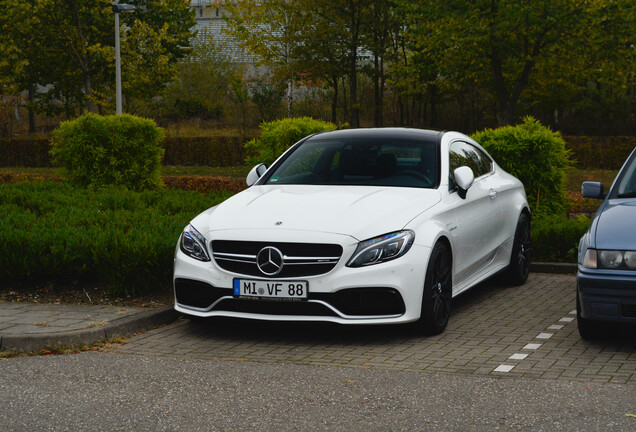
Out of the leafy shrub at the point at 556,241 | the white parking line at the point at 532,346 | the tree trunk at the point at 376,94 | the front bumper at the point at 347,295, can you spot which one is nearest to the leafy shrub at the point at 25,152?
the tree trunk at the point at 376,94

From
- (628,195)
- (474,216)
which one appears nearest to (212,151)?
(474,216)

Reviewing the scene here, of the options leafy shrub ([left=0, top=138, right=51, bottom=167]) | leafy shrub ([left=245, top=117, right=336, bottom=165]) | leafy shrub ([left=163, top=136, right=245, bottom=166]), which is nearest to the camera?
leafy shrub ([left=245, top=117, right=336, bottom=165])

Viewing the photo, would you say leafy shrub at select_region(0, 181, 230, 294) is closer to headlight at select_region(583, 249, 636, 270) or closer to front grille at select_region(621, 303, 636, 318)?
A: headlight at select_region(583, 249, 636, 270)

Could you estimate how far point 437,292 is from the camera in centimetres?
721

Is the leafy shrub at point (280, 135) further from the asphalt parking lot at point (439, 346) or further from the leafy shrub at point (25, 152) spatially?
the leafy shrub at point (25, 152)

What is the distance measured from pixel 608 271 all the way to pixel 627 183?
1357 mm

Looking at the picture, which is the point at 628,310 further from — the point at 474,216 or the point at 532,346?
the point at 474,216

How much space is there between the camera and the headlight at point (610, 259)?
20.9 feet

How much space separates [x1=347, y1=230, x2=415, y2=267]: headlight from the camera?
6742 mm

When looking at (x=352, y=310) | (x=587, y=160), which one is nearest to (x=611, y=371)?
(x=352, y=310)

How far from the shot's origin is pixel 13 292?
8492 millimetres

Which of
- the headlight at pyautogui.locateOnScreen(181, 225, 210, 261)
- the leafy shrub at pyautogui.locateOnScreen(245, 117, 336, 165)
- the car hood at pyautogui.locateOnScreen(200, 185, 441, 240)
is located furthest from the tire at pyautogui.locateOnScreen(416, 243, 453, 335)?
the leafy shrub at pyautogui.locateOnScreen(245, 117, 336, 165)

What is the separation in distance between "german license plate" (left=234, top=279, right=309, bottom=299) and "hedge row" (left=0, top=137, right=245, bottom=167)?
85.3ft

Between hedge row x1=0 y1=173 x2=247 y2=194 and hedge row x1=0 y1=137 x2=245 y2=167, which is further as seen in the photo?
hedge row x1=0 y1=137 x2=245 y2=167
